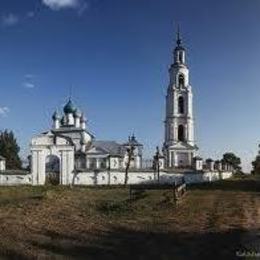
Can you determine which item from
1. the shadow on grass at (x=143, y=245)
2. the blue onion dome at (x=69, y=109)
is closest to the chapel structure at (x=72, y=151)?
the blue onion dome at (x=69, y=109)

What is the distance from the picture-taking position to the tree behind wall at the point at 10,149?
3194 inches

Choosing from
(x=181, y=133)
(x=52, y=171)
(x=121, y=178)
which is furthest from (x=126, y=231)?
(x=181, y=133)

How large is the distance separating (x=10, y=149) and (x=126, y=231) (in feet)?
219

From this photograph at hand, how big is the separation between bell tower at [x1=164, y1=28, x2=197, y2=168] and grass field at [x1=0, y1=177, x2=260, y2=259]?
1793 inches

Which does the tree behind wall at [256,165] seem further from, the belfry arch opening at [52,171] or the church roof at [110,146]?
the belfry arch opening at [52,171]

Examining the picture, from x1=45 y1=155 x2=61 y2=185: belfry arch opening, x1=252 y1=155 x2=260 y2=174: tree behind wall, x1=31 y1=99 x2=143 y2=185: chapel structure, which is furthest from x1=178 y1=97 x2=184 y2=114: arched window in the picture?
x1=45 y1=155 x2=61 y2=185: belfry arch opening

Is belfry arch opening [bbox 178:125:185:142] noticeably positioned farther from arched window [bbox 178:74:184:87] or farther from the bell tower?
arched window [bbox 178:74:184:87]

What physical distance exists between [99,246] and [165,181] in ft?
141

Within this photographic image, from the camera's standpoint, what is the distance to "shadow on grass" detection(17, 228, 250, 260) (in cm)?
1434

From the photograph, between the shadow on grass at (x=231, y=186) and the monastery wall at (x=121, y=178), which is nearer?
the shadow on grass at (x=231, y=186)


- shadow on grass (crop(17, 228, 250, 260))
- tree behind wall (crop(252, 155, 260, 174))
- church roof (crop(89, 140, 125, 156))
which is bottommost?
shadow on grass (crop(17, 228, 250, 260))

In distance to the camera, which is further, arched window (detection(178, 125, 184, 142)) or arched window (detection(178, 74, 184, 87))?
arched window (detection(178, 125, 184, 142))

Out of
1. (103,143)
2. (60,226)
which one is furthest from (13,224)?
(103,143)

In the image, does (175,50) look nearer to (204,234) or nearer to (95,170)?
(95,170)
